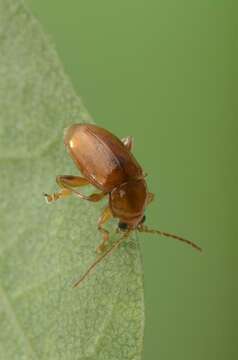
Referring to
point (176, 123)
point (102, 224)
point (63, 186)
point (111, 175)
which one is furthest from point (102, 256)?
point (176, 123)

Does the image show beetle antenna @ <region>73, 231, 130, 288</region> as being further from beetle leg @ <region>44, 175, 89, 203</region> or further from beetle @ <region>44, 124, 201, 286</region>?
beetle leg @ <region>44, 175, 89, 203</region>

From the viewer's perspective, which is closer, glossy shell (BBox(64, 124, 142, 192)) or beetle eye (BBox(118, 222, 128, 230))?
beetle eye (BBox(118, 222, 128, 230))

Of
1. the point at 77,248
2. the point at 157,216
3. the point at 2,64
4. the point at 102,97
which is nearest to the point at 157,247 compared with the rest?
the point at 157,216

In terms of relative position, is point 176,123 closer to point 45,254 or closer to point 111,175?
point 111,175

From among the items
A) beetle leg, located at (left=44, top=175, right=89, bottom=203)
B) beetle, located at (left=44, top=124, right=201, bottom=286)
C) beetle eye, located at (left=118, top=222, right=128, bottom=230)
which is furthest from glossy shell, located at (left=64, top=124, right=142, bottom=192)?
beetle leg, located at (left=44, top=175, right=89, bottom=203)

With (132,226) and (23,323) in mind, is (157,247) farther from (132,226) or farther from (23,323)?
(23,323)

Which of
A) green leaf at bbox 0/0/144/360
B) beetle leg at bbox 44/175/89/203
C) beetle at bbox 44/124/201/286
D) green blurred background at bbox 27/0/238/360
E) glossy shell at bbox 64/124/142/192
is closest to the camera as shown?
green leaf at bbox 0/0/144/360

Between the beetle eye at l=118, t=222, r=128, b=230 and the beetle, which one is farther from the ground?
the beetle
